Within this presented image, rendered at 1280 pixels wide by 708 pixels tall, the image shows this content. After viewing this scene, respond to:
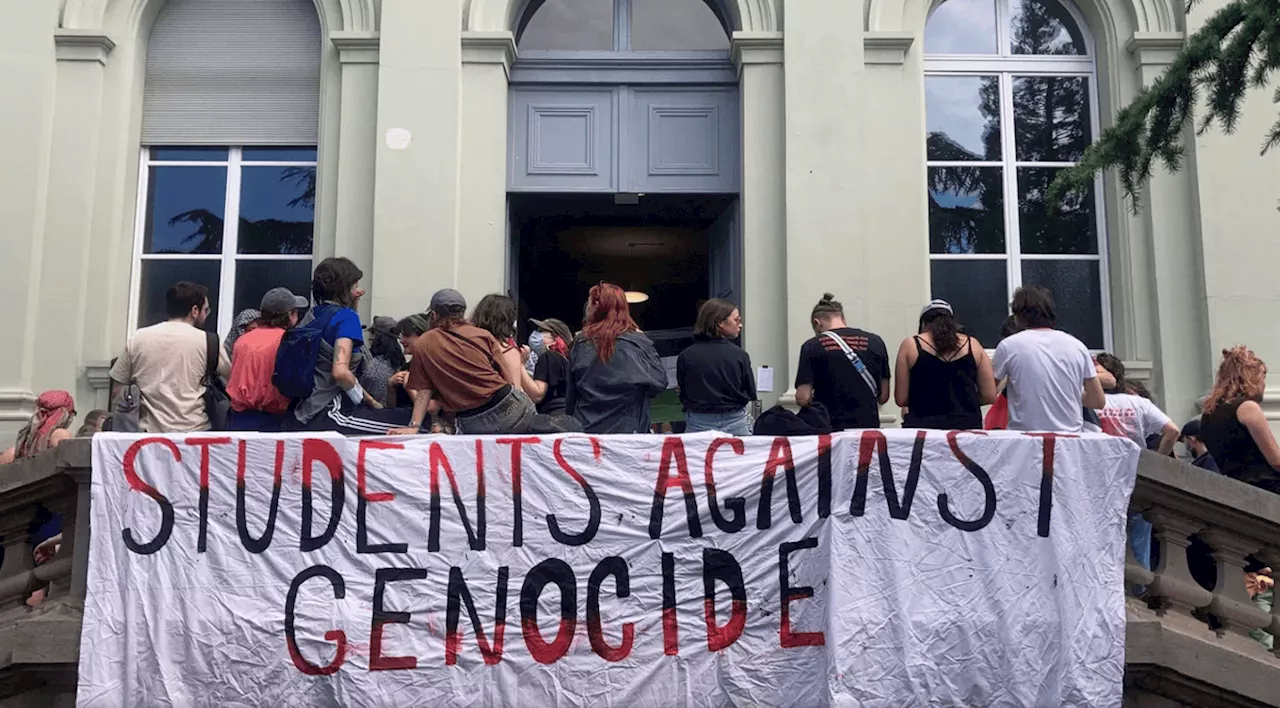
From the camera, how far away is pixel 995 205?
1018 cm

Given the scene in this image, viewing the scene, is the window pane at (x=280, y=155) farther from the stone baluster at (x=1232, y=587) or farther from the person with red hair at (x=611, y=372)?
the stone baluster at (x=1232, y=587)

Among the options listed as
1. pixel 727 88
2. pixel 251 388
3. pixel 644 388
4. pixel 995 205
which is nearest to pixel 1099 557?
pixel 644 388

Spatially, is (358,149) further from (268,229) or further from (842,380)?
(842,380)

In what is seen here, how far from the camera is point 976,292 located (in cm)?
998

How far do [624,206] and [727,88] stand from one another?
142 centimetres

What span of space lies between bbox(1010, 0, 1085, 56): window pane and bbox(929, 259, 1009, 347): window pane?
2.09m

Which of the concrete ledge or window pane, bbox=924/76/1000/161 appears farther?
window pane, bbox=924/76/1000/161

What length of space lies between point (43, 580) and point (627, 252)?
9446mm

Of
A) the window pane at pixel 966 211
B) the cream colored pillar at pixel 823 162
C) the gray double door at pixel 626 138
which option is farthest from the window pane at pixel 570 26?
the window pane at pixel 966 211

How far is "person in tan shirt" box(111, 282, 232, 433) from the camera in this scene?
21.0 feet

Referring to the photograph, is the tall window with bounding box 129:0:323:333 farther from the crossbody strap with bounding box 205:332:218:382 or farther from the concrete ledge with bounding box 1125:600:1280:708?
the concrete ledge with bounding box 1125:600:1280:708

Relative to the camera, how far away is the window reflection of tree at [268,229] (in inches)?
396

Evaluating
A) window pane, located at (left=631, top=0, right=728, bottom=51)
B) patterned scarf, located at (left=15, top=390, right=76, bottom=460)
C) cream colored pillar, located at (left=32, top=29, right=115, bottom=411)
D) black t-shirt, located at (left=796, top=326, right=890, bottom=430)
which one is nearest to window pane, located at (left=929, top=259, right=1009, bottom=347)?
window pane, located at (left=631, top=0, right=728, bottom=51)

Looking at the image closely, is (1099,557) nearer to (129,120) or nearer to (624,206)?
(624,206)
